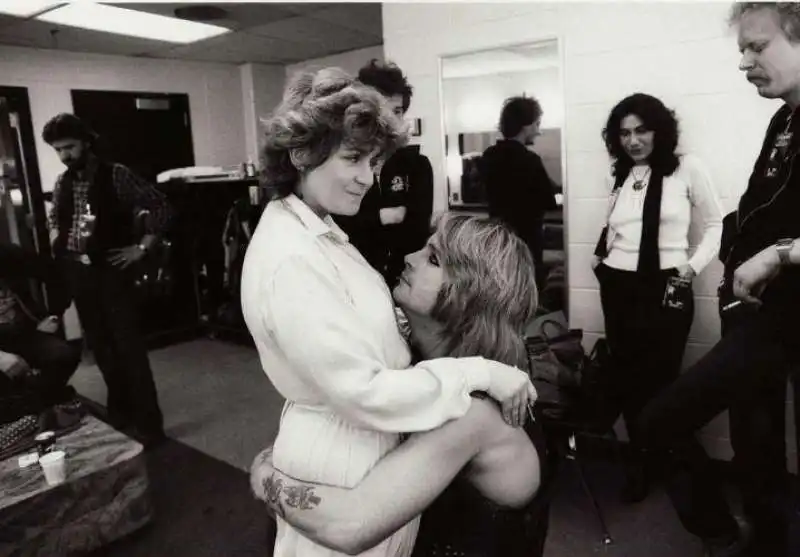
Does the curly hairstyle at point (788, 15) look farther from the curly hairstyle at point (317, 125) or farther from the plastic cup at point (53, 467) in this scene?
the plastic cup at point (53, 467)

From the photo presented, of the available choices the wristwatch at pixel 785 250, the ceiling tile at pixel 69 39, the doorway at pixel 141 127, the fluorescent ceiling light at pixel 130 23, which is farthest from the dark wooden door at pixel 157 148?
the wristwatch at pixel 785 250

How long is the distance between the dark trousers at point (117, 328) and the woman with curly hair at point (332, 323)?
2.04 meters

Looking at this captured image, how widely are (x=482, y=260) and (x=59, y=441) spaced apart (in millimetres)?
1747

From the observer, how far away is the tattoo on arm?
0.93 metres

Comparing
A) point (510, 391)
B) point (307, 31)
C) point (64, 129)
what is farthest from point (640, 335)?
point (307, 31)

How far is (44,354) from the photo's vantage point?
9.21 ft

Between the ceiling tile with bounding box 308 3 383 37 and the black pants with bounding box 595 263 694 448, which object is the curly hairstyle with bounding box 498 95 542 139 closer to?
the black pants with bounding box 595 263 694 448

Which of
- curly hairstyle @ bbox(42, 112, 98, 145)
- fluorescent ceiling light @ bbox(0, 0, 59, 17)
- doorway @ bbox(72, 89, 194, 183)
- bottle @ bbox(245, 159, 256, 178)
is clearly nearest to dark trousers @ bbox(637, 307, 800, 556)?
curly hairstyle @ bbox(42, 112, 98, 145)

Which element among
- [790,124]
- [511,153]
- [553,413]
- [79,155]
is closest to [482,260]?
[790,124]

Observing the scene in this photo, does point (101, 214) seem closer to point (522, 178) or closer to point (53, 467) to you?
point (53, 467)

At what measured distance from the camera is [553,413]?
2.07 m

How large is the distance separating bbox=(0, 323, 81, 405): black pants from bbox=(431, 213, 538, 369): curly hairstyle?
2.33m

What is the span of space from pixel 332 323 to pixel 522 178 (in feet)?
6.18

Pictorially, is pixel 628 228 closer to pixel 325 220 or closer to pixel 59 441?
pixel 325 220
